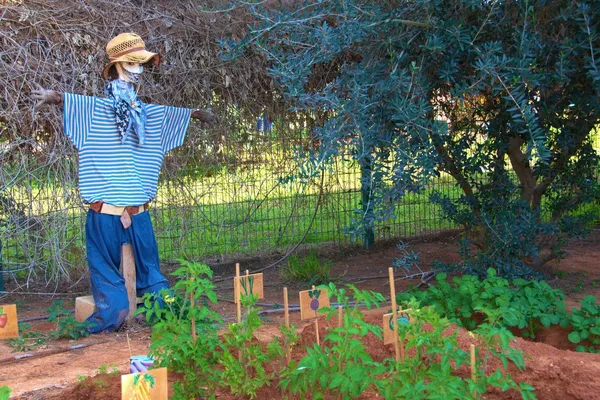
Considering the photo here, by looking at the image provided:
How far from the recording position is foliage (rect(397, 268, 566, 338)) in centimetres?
470

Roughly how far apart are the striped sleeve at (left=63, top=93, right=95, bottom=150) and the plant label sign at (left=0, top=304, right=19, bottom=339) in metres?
1.14

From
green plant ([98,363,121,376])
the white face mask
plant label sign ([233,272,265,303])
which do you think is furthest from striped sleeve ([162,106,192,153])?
green plant ([98,363,121,376])

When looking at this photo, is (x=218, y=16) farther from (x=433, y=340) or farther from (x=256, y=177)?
(x=433, y=340)

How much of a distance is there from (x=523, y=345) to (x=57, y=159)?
387 cm

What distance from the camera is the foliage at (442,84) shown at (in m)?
4.60

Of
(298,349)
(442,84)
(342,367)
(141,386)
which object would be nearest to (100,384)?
(141,386)

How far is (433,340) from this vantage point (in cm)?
318

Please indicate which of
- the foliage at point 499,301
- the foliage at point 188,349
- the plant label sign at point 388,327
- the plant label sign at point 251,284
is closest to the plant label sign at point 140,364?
the foliage at point 188,349

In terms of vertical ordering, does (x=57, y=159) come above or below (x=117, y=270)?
above

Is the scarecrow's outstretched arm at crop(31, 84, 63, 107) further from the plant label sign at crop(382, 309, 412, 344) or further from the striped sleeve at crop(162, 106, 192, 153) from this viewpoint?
the plant label sign at crop(382, 309, 412, 344)

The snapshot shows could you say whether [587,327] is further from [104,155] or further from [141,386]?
[104,155]

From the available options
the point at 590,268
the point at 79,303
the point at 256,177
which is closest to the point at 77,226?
the point at 79,303

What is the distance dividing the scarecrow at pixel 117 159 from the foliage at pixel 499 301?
2.00 metres

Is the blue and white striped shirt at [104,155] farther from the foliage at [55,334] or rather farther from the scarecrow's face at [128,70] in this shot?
the foliage at [55,334]
